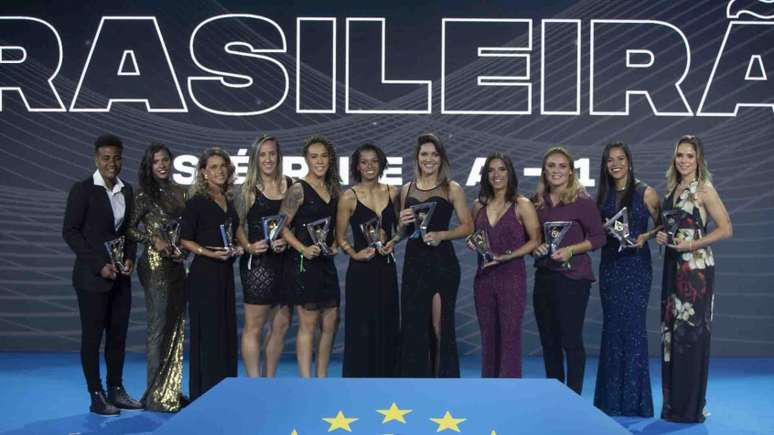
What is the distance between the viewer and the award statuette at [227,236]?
5.54 meters

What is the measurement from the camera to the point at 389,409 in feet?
9.43

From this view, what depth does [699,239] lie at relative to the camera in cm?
564

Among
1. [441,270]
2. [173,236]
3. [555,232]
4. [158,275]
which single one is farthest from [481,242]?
[158,275]

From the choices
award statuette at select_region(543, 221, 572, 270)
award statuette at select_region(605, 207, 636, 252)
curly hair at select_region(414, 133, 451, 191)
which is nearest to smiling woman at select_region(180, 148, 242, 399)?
curly hair at select_region(414, 133, 451, 191)

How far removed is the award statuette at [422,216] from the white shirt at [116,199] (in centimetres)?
190

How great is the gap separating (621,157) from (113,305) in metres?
3.43

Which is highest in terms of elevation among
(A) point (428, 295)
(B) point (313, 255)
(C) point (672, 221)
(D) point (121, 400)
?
(C) point (672, 221)

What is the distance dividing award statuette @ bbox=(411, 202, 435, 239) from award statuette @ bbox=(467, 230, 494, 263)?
288 mm

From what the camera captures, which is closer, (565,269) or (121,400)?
(565,269)

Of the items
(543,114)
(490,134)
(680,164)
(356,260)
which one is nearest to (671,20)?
(543,114)

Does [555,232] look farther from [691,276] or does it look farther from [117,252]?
[117,252]

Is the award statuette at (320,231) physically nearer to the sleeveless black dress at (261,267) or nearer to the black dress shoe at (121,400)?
the sleeveless black dress at (261,267)

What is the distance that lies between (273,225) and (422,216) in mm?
926

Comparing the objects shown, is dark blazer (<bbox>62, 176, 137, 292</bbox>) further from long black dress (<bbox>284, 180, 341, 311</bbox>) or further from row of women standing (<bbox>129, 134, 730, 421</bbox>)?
long black dress (<bbox>284, 180, 341, 311</bbox>)
